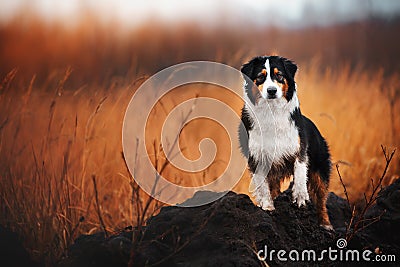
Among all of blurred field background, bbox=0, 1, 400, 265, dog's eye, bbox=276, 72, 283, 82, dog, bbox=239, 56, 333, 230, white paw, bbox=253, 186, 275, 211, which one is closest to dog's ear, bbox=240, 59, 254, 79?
dog, bbox=239, 56, 333, 230

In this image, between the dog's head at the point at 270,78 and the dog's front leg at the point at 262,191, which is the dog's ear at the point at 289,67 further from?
the dog's front leg at the point at 262,191

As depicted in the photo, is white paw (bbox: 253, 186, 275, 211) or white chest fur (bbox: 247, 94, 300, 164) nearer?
white chest fur (bbox: 247, 94, 300, 164)

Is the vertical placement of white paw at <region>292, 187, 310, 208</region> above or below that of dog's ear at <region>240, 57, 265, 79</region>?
below

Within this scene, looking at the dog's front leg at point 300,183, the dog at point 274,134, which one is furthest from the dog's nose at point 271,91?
the dog's front leg at point 300,183

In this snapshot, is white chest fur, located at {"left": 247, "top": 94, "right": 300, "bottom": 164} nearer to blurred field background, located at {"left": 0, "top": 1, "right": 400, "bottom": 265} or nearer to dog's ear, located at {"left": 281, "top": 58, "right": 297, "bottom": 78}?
dog's ear, located at {"left": 281, "top": 58, "right": 297, "bottom": 78}

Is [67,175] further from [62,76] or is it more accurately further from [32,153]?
[62,76]

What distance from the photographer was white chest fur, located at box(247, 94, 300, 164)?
12.5 ft

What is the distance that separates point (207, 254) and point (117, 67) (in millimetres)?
1810

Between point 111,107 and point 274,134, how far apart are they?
1.33m

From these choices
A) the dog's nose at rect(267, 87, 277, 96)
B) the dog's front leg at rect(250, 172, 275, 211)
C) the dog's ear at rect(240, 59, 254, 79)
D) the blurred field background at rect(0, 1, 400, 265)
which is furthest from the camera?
the blurred field background at rect(0, 1, 400, 265)

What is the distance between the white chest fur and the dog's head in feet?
0.17

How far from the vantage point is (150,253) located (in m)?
3.72

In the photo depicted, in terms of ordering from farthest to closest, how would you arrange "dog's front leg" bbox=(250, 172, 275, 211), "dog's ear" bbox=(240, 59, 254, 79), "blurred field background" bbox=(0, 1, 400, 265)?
"blurred field background" bbox=(0, 1, 400, 265)
"dog's front leg" bbox=(250, 172, 275, 211)
"dog's ear" bbox=(240, 59, 254, 79)

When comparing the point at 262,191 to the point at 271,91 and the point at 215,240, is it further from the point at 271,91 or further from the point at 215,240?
the point at 271,91
